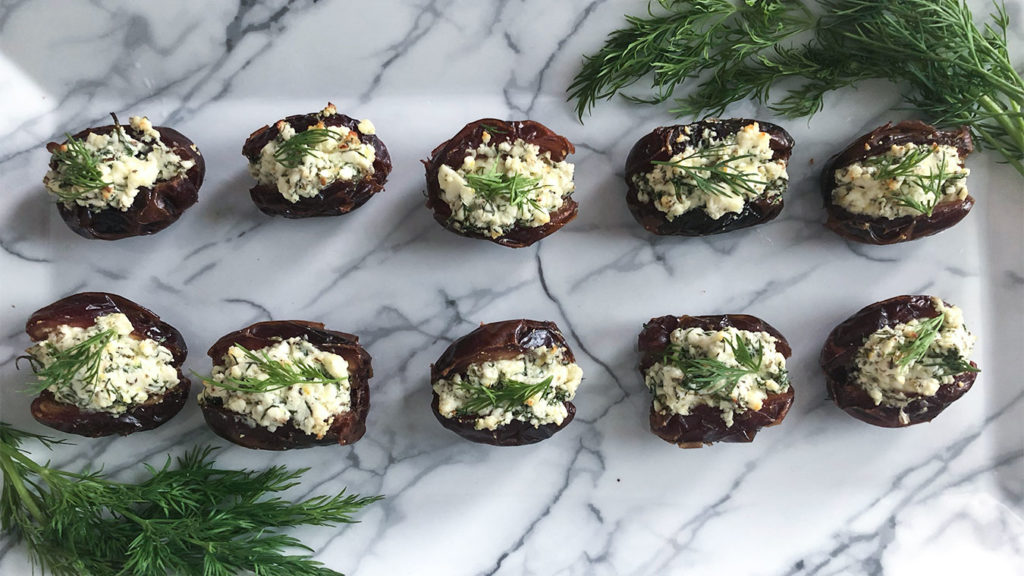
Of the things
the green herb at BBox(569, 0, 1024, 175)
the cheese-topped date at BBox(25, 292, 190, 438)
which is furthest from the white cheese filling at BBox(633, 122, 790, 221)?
the cheese-topped date at BBox(25, 292, 190, 438)

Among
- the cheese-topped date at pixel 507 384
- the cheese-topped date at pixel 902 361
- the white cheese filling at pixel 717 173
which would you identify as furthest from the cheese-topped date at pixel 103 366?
the cheese-topped date at pixel 902 361

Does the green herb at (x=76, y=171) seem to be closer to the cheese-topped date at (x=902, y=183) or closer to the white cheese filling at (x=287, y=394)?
the white cheese filling at (x=287, y=394)

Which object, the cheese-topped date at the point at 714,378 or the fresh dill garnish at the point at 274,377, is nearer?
the fresh dill garnish at the point at 274,377

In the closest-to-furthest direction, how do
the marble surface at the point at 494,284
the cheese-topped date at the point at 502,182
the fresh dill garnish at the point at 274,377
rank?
the fresh dill garnish at the point at 274,377
the cheese-topped date at the point at 502,182
the marble surface at the point at 494,284

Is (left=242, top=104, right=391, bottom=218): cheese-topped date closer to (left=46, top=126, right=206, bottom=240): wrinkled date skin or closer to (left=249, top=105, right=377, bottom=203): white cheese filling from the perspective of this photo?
(left=249, top=105, right=377, bottom=203): white cheese filling

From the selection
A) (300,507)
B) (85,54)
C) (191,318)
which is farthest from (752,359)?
(85,54)

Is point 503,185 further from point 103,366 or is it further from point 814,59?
point 103,366
